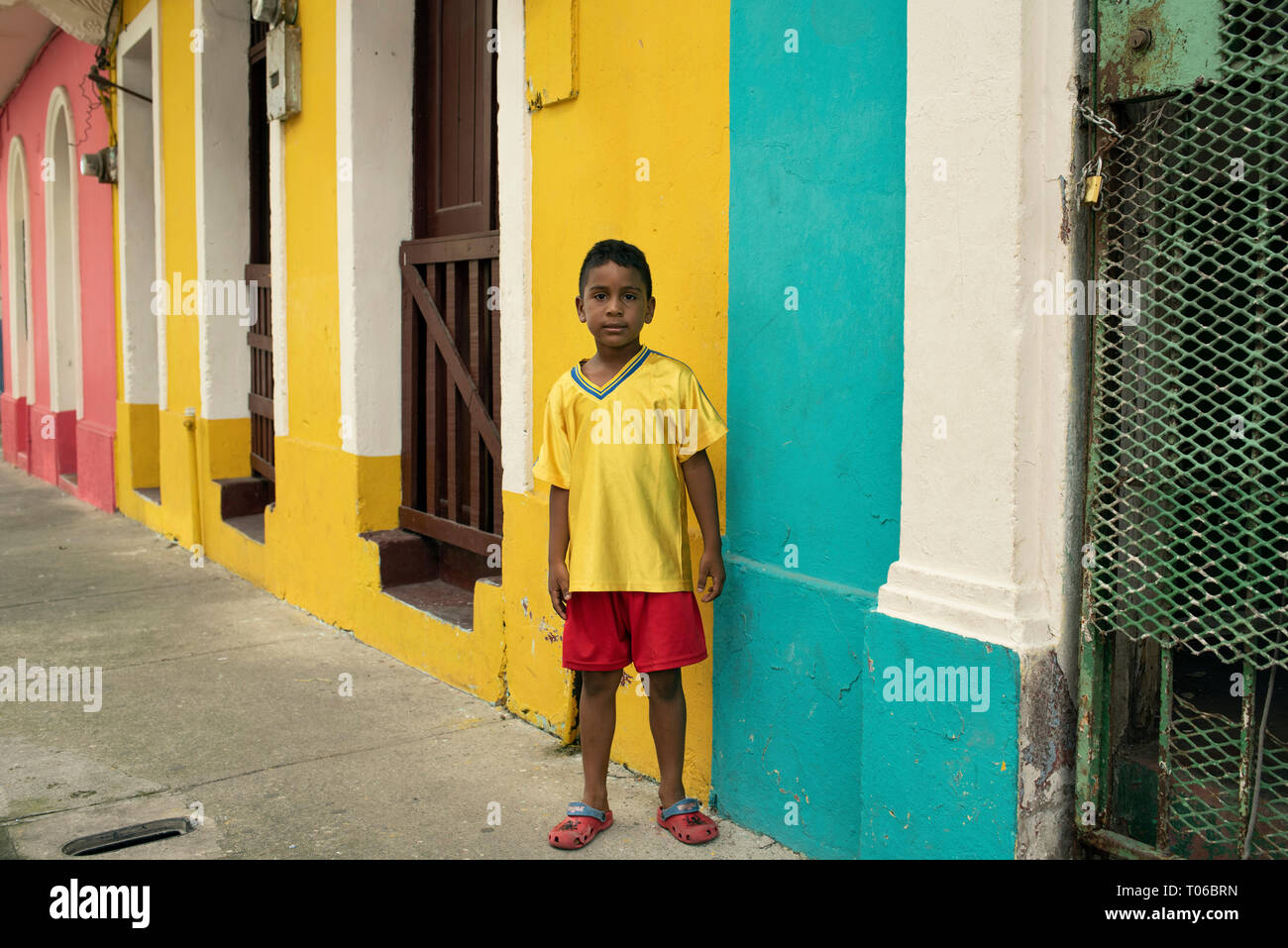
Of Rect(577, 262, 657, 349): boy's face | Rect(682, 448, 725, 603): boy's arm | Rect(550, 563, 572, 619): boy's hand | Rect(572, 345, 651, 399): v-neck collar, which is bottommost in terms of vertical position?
Rect(550, 563, 572, 619): boy's hand

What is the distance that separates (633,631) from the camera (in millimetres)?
3068

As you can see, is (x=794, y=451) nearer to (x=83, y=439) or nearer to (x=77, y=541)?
(x=77, y=541)

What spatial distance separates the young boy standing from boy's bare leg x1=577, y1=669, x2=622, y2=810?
6cm

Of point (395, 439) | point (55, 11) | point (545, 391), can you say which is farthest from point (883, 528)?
point (55, 11)

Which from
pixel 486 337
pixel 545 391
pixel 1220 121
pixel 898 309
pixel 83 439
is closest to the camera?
pixel 1220 121

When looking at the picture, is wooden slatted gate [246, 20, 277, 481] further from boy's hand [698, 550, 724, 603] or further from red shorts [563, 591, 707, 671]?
boy's hand [698, 550, 724, 603]

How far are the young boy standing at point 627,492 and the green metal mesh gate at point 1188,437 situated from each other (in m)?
1.00

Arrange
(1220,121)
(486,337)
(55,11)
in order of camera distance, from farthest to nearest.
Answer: (55,11) < (486,337) < (1220,121)

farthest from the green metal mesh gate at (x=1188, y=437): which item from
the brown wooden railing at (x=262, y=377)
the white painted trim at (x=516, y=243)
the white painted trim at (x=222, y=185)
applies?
the white painted trim at (x=222, y=185)

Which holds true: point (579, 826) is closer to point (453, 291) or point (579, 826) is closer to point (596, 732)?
point (596, 732)

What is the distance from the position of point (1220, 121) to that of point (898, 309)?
0.77 meters

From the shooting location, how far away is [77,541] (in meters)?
8.08

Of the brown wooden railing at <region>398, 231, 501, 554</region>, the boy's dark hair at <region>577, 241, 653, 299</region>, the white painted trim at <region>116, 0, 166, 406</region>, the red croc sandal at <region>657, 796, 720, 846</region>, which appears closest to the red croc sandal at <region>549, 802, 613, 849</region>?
the red croc sandal at <region>657, 796, 720, 846</region>

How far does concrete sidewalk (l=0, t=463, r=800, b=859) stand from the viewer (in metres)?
3.17
